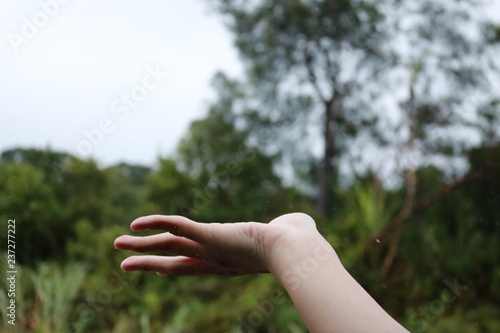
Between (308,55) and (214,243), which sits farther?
(308,55)

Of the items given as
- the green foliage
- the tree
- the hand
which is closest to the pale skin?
the hand

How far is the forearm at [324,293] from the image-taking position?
0.31 metres

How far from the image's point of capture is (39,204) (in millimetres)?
2580

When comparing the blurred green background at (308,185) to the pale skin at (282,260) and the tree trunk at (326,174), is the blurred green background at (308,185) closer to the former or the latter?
the tree trunk at (326,174)

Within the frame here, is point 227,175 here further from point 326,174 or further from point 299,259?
point 299,259

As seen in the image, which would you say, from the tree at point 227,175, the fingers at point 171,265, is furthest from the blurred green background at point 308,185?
the fingers at point 171,265

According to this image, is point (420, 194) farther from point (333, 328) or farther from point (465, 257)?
point (333, 328)

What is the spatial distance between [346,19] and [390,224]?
1.50 m

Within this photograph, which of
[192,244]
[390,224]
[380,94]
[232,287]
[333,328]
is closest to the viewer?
[333,328]

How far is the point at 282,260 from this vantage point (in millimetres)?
363

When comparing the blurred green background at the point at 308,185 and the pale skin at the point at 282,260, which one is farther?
the blurred green background at the point at 308,185

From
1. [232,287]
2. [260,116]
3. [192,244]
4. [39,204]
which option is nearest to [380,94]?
[260,116]

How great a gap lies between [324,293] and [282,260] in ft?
0.16

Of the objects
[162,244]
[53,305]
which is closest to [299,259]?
[162,244]
